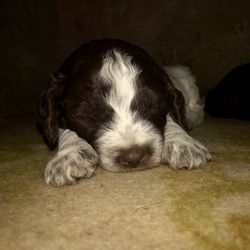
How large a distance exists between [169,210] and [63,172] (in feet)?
3.33

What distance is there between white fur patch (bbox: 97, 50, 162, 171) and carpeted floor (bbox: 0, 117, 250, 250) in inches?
7.1

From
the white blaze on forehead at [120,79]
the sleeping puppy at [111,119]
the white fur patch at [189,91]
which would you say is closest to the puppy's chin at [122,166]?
the sleeping puppy at [111,119]

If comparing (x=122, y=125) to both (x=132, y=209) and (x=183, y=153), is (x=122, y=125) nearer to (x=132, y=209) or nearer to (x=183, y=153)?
(x=183, y=153)

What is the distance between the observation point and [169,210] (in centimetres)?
312

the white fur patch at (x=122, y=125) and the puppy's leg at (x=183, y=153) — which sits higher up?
the white fur patch at (x=122, y=125)

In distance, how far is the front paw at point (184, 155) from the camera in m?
3.97

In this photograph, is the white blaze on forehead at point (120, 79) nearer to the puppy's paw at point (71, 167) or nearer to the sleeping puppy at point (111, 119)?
the sleeping puppy at point (111, 119)

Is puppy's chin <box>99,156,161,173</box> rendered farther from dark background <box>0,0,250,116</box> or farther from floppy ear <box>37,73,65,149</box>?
dark background <box>0,0,250,116</box>

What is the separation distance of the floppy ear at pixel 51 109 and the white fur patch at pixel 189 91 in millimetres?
1897

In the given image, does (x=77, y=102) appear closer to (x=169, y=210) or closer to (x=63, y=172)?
(x=63, y=172)

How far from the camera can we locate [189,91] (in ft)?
21.0

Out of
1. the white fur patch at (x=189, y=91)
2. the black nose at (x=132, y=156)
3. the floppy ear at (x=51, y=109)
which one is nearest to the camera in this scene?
the black nose at (x=132, y=156)

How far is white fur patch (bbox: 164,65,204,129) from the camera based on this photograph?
20.0 ft

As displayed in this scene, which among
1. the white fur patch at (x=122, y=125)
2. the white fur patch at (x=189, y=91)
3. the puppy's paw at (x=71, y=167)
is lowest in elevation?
the white fur patch at (x=189, y=91)
